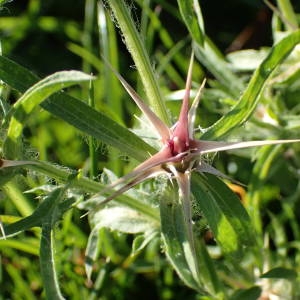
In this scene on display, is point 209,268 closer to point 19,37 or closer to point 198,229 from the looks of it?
point 198,229

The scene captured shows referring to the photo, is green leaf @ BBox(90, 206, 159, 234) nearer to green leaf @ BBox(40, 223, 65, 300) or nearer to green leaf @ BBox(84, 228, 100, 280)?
green leaf @ BBox(84, 228, 100, 280)

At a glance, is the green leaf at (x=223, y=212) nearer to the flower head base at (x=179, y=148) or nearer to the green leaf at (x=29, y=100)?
the flower head base at (x=179, y=148)

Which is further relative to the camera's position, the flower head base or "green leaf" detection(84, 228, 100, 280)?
"green leaf" detection(84, 228, 100, 280)

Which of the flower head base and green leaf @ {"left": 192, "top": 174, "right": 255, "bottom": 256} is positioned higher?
the flower head base


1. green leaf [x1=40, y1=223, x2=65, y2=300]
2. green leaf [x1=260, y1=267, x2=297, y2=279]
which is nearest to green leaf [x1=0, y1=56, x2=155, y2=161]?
green leaf [x1=40, y1=223, x2=65, y2=300]

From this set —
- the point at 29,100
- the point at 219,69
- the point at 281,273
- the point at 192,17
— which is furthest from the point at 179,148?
the point at 219,69

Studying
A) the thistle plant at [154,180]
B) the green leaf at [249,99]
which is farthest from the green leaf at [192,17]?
the green leaf at [249,99]

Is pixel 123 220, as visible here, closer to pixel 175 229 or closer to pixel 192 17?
pixel 175 229
